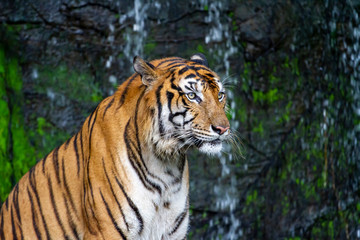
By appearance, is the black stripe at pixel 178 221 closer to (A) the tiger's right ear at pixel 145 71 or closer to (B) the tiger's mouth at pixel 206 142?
(B) the tiger's mouth at pixel 206 142

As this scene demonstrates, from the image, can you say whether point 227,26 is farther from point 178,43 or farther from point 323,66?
point 323,66

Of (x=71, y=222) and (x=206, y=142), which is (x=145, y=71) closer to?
(x=206, y=142)

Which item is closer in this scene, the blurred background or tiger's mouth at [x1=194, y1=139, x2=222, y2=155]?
tiger's mouth at [x1=194, y1=139, x2=222, y2=155]

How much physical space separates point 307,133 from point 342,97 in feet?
2.05

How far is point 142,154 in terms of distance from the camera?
331cm

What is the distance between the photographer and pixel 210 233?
6.08 metres

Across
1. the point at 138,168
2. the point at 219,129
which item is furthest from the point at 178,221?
the point at 219,129

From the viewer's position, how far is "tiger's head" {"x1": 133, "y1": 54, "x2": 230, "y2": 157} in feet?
10.2

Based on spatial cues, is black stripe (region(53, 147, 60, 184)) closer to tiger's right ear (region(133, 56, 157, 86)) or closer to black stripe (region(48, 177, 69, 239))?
black stripe (region(48, 177, 69, 239))

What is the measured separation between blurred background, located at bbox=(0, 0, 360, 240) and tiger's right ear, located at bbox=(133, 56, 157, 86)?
2.58 metres

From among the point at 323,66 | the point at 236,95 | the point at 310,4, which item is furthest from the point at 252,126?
the point at 310,4

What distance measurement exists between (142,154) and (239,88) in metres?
2.92

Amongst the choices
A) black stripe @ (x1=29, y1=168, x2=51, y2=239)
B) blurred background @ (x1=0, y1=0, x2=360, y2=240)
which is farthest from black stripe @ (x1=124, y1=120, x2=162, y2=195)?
blurred background @ (x1=0, y1=0, x2=360, y2=240)

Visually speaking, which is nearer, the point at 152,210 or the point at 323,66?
the point at 152,210
